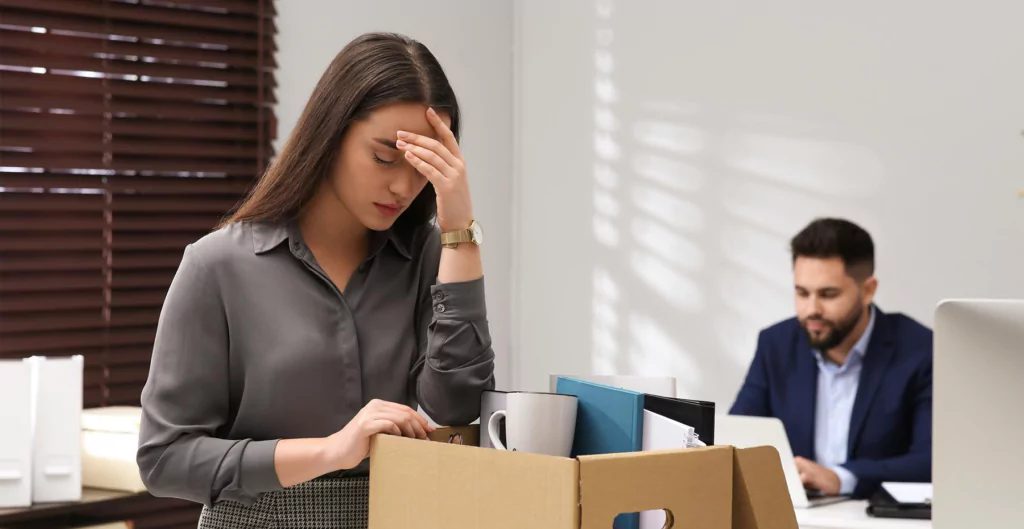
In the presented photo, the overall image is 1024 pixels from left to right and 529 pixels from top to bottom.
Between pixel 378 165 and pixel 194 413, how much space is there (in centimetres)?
35

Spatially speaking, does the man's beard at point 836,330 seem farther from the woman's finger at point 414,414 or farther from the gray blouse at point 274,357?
the woman's finger at point 414,414

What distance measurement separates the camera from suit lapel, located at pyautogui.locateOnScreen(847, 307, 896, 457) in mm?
3111

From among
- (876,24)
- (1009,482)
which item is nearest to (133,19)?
(876,24)

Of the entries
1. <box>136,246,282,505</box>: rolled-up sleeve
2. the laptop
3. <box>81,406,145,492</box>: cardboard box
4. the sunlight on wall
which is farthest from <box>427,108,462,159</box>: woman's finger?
the sunlight on wall

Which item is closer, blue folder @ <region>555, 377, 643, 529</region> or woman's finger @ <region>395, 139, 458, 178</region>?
blue folder @ <region>555, 377, 643, 529</region>

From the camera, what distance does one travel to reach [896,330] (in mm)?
3193

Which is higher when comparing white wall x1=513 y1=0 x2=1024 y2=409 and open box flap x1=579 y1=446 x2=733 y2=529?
white wall x1=513 y1=0 x2=1024 y2=409

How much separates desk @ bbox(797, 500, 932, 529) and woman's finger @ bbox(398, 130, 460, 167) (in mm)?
1380

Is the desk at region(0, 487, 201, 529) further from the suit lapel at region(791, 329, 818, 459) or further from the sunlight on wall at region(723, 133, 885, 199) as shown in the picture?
the sunlight on wall at region(723, 133, 885, 199)

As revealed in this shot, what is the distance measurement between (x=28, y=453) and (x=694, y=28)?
8.94 feet

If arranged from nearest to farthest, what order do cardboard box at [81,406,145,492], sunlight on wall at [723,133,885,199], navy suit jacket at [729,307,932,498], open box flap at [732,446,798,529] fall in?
1. open box flap at [732,446,798,529]
2. cardboard box at [81,406,145,492]
3. navy suit jacket at [729,307,932,498]
4. sunlight on wall at [723,133,885,199]

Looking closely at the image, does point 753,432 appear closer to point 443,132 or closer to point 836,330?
point 836,330

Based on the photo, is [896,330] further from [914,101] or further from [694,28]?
[694,28]

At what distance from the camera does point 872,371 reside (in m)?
3.15
